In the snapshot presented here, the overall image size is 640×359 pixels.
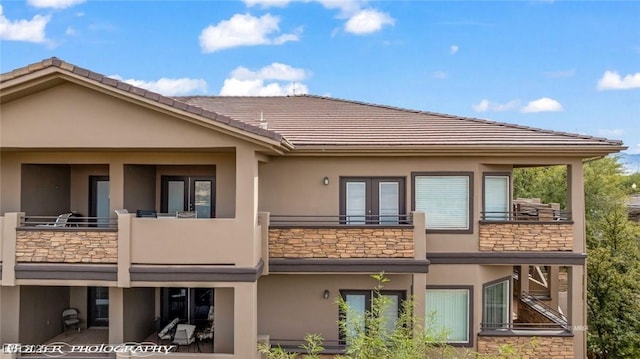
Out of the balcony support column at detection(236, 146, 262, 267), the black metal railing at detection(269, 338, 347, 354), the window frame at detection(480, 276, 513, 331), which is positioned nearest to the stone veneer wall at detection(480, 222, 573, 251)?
the window frame at detection(480, 276, 513, 331)

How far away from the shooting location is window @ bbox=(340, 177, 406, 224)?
11500 millimetres

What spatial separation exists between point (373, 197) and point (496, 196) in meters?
3.56

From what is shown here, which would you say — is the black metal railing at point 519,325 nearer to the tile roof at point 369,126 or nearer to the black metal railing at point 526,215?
the black metal railing at point 526,215

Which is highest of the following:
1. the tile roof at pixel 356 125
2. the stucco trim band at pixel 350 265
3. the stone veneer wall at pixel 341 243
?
the tile roof at pixel 356 125

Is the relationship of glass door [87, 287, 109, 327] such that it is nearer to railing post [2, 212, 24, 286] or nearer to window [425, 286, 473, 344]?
railing post [2, 212, 24, 286]

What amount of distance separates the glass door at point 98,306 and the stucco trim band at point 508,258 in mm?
9546

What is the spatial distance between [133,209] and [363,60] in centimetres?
2525

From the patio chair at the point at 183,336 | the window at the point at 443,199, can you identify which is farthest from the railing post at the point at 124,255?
the window at the point at 443,199

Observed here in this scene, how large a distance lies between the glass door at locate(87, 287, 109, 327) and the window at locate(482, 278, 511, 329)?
10963 mm

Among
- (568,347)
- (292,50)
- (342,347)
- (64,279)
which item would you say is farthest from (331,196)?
(292,50)

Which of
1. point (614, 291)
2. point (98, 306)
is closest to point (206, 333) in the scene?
point (98, 306)

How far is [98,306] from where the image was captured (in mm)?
12344

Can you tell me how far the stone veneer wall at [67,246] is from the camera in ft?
30.9

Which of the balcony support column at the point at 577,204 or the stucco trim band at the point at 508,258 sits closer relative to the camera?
the stucco trim band at the point at 508,258
